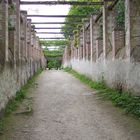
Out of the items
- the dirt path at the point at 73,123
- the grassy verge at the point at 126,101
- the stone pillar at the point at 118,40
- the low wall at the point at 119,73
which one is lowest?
the dirt path at the point at 73,123

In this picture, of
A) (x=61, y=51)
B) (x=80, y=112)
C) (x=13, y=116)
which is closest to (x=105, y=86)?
(x=80, y=112)

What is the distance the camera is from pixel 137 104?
8.79 meters

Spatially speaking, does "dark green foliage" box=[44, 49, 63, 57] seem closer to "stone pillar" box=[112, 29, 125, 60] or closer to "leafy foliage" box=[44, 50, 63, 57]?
"leafy foliage" box=[44, 50, 63, 57]

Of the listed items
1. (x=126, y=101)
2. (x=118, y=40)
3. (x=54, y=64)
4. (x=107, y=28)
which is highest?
(x=107, y=28)

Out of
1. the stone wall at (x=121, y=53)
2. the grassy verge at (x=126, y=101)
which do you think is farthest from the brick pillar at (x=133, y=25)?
the grassy verge at (x=126, y=101)

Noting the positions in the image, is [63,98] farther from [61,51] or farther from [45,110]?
[61,51]

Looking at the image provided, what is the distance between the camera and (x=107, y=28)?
14828 millimetres

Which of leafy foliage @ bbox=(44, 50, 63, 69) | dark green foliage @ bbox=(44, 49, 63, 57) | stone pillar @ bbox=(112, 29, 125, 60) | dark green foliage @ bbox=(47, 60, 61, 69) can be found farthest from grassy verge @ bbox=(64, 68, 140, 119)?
dark green foliage @ bbox=(47, 60, 61, 69)

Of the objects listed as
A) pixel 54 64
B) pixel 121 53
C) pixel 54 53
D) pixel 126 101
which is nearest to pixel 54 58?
pixel 54 64

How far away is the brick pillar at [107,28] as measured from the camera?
47.9 ft

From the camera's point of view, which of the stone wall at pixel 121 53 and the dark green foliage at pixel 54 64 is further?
the dark green foliage at pixel 54 64

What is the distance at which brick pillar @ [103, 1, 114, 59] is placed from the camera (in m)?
14.6

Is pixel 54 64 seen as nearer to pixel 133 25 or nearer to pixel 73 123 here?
pixel 133 25

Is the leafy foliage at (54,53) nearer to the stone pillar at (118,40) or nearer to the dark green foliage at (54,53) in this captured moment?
the dark green foliage at (54,53)
